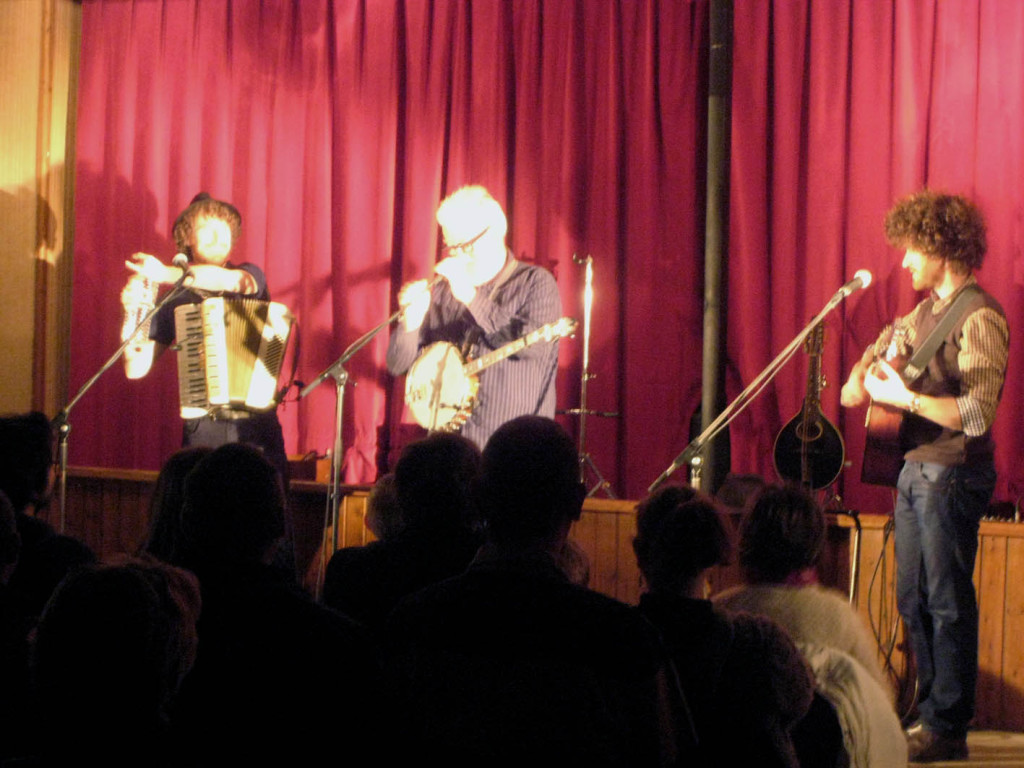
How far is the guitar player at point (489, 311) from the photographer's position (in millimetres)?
4844

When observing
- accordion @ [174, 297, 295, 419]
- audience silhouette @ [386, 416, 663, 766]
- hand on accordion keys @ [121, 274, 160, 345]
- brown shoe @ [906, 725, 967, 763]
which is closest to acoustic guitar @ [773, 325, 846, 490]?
brown shoe @ [906, 725, 967, 763]

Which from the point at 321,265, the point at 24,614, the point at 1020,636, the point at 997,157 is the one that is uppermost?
the point at 997,157

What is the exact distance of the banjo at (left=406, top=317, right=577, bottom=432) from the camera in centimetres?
478

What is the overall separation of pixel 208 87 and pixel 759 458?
3.63m

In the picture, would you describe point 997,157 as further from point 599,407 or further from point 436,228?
point 436,228

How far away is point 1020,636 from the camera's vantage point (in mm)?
4066

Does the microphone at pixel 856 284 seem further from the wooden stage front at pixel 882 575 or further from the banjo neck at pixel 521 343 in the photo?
the banjo neck at pixel 521 343

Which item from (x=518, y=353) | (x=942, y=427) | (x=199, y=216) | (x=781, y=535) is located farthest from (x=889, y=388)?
(x=199, y=216)

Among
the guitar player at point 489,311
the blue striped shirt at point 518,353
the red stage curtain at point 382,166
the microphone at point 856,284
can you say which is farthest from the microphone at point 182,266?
the microphone at point 856,284

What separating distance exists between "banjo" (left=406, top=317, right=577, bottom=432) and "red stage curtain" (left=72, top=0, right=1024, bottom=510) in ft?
3.00

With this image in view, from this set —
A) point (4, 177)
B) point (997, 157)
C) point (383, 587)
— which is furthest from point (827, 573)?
point (4, 177)

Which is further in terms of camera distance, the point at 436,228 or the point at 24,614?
the point at 436,228

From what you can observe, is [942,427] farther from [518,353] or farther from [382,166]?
[382,166]

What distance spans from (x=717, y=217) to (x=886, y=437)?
69.7 inches
